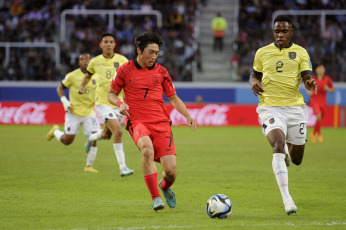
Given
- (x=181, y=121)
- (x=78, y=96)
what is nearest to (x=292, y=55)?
(x=78, y=96)

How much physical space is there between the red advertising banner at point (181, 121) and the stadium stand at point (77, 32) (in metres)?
2.93

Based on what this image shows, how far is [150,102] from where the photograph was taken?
347 inches

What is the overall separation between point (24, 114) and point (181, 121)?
23.6ft

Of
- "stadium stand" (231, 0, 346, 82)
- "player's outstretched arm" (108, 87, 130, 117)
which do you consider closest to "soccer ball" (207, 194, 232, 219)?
"player's outstretched arm" (108, 87, 130, 117)

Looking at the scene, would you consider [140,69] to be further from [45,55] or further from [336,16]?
[336,16]

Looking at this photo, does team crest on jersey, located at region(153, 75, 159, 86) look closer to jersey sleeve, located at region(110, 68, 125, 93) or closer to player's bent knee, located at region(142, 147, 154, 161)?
jersey sleeve, located at region(110, 68, 125, 93)

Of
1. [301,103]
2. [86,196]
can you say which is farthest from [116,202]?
[301,103]

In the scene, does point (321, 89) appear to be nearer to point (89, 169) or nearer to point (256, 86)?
point (89, 169)

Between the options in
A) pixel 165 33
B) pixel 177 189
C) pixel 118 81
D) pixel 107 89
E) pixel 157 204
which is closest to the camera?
pixel 157 204

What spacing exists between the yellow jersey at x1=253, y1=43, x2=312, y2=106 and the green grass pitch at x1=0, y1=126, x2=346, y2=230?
1.54 metres

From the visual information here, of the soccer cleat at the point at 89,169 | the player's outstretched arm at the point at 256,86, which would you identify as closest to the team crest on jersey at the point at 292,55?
the player's outstretched arm at the point at 256,86

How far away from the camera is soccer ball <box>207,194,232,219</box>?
26.0ft

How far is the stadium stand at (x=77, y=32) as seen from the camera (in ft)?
102

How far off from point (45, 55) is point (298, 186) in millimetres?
22140
